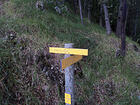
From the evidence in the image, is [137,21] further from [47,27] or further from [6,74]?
[6,74]

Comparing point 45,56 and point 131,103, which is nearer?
point 131,103

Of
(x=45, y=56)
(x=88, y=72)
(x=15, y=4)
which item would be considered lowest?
(x=88, y=72)

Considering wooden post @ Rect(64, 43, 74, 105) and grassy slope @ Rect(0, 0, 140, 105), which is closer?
wooden post @ Rect(64, 43, 74, 105)

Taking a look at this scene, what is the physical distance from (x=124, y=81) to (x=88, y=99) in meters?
1.06

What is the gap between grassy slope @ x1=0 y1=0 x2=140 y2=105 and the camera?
2.49 metres

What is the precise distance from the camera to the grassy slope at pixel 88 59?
8.16 ft

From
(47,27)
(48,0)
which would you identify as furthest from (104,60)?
(48,0)

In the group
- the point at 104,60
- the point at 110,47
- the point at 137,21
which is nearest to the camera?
the point at 104,60

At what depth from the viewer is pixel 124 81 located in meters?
2.79

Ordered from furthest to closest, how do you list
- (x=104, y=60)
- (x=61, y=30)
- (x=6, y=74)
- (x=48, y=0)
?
(x=48, y=0) → (x=61, y=30) → (x=104, y=60) → (x=6, y=74)

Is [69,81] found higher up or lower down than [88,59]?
higher up

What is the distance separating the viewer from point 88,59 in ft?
10.6

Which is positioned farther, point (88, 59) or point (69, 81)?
point (88, 59)

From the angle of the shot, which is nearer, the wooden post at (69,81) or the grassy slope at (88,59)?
the wooden post at (69,81)
